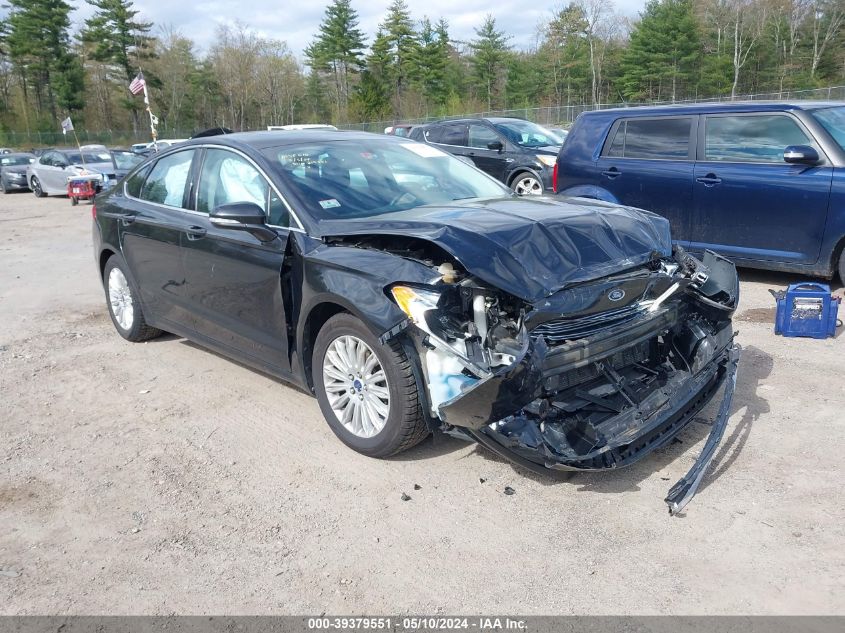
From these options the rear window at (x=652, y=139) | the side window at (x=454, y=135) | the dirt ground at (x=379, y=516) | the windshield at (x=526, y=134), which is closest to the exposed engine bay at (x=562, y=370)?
the dirt ground at (x=379, y=516)

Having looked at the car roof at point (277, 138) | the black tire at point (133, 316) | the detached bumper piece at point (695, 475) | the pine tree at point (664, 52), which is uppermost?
the pine tree at point (664, 52)

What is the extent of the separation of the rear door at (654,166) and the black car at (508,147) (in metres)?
4.54

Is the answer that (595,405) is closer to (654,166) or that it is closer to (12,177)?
(654,166)

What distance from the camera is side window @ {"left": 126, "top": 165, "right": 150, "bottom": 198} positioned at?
19.6 feet

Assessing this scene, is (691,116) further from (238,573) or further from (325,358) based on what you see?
(238,573)

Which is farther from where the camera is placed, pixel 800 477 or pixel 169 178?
pixel 169 178

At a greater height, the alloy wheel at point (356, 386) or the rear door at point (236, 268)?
the rear door at point (236, 268)

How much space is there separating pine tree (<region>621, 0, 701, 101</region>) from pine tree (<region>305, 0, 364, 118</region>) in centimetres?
2668

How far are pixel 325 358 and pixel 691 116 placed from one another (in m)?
5.48

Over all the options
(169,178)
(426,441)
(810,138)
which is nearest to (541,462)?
(426,441)

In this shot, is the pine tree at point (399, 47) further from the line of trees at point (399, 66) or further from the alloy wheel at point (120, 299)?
the alloy wheel at point (120, 299)

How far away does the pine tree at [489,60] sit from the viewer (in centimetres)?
6762

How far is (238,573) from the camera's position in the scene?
10.2 ft

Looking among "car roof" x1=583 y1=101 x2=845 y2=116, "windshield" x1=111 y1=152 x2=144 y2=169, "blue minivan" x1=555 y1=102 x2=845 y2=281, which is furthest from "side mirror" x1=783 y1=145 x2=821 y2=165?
"windshield" x1=111 y1=152 x2=144 y2=169
